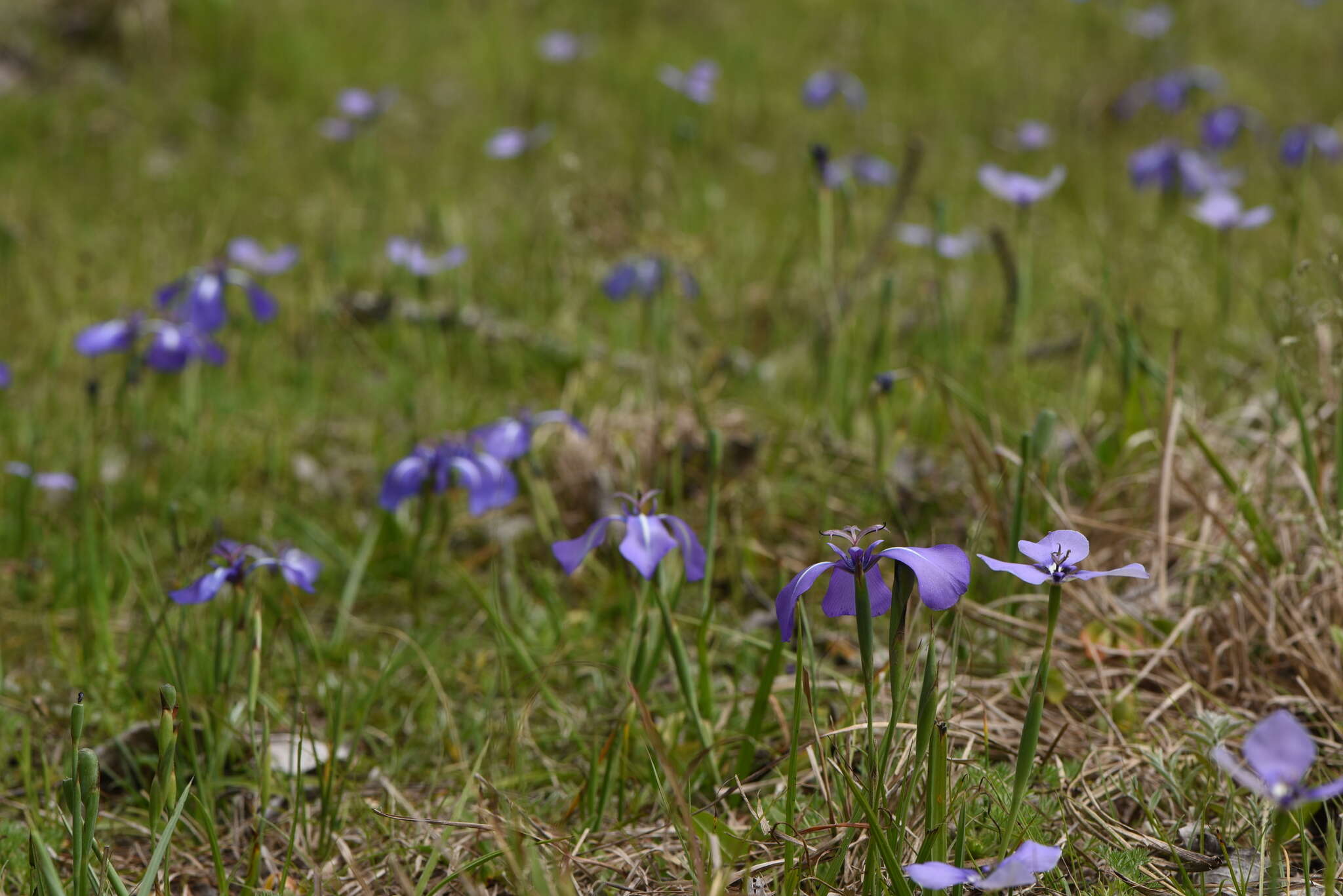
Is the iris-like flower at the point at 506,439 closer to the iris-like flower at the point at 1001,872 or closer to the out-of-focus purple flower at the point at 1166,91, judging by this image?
the iris-like flower at the point at 1001,872

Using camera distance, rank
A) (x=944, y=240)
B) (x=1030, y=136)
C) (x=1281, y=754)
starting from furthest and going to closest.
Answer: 1. (x=1030, y=136)
2. (x=944, y=240)
3. (x=1281, y=754)

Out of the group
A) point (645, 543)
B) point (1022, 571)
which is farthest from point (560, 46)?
point (1022, 571)

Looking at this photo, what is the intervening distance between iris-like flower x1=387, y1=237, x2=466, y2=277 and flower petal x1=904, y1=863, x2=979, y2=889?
2.56 metres

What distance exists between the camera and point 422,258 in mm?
3309

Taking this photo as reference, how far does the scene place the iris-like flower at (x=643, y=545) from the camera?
1.65 metres

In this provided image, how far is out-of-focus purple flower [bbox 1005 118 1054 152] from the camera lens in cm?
443

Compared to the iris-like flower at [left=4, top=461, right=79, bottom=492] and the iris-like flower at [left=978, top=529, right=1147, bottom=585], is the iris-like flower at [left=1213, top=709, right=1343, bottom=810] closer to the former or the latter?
the iris-like flower at [left=978, top=529, right=1147, bottom=585]

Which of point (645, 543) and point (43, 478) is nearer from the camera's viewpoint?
point (645, 543)

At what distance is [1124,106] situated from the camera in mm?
6016

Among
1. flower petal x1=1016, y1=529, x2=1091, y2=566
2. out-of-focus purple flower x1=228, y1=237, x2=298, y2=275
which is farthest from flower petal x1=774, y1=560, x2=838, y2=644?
out-of-focus purple flower x1=228, y1=237, x2=298, y2=275

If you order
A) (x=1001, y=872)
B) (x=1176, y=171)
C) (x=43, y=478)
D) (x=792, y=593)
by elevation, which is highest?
(x=792, y=593)

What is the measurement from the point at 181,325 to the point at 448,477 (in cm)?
98

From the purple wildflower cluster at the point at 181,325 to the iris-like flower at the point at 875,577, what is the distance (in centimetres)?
202

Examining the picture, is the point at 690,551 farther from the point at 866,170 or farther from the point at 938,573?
the point at 866,170
